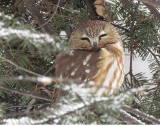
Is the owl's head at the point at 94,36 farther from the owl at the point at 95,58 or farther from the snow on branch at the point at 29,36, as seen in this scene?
the snow on branch at the point at 29,36

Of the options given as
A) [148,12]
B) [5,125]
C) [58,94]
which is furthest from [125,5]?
[5,125]

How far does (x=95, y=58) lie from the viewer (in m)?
1.60

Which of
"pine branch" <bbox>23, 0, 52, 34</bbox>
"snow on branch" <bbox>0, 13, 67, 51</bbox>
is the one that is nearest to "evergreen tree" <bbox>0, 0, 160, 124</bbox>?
"pine branch" <bbox>23, 0, 52, 34</bbox>

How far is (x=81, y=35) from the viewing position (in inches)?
70.5

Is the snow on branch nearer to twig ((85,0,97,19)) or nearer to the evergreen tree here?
the evergreen tree

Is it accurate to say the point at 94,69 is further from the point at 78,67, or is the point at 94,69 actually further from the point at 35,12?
the point at 35,12

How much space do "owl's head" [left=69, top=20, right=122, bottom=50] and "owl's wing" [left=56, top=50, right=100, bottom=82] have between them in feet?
0.49

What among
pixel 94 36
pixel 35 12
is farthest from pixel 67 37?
pixel 35 12

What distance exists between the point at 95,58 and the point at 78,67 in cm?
12

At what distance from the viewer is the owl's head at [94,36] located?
67.9 inches

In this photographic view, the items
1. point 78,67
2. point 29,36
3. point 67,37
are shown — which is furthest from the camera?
point 67,37

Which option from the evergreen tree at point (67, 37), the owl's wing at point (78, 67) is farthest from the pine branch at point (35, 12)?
the owl's wing at point (78, 67)

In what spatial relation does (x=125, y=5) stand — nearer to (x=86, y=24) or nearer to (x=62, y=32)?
(x=86, y=24)

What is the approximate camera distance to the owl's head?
5.66 feet
